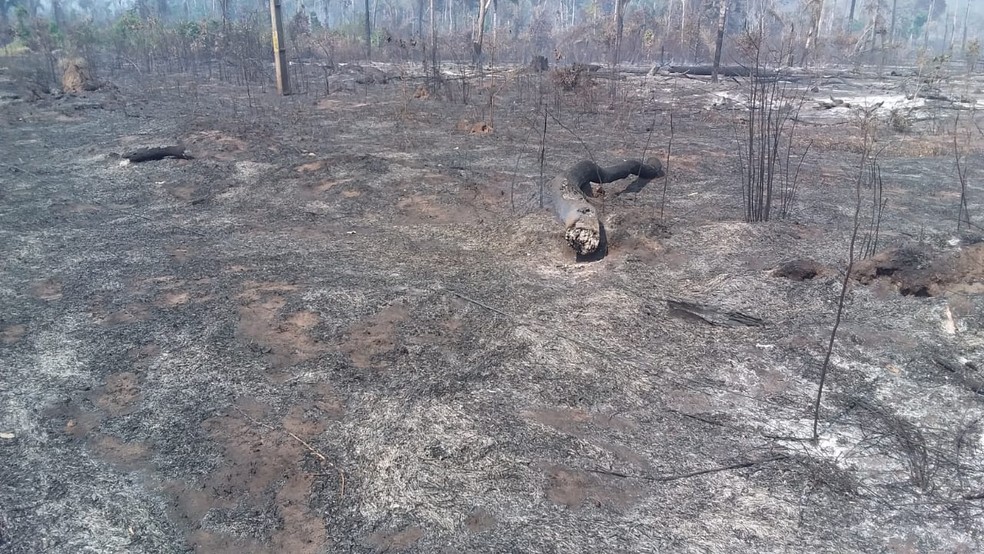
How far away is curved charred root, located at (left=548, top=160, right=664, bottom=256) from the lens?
4773 mm

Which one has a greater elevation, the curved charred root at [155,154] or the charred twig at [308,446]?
the curved charred root at [155,154]

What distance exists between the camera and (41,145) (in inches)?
365

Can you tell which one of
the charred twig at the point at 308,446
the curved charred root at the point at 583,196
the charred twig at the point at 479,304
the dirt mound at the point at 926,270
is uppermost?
the curved charred root at the point at 583,196

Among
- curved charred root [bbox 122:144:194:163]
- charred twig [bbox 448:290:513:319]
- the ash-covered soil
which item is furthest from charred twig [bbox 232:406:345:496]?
curved charred root [bbox 122:144:194:163]

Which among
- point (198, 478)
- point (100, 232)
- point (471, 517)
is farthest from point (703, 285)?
point (100, 232)

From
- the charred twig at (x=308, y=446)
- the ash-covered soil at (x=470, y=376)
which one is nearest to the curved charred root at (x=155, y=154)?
the ash-covered soil at (x=470, y=376)

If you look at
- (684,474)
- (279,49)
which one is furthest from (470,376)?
(279,49)

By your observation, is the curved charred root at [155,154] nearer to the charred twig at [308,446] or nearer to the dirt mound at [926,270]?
the charred twig at [308,446]

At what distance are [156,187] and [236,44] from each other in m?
12.9

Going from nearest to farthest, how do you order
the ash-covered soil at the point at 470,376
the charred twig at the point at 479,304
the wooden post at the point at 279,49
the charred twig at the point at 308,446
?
the ash-covered soil at the point at 470,376 → the charred twig at the point at 308,446 → the charred twig at the point at 479,304 → the wooden post at the point at 279,49

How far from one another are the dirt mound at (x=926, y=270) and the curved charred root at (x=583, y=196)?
176cm

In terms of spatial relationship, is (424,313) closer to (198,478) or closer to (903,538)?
(198,478)

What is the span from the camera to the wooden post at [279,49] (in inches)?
479

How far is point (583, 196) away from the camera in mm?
5492
